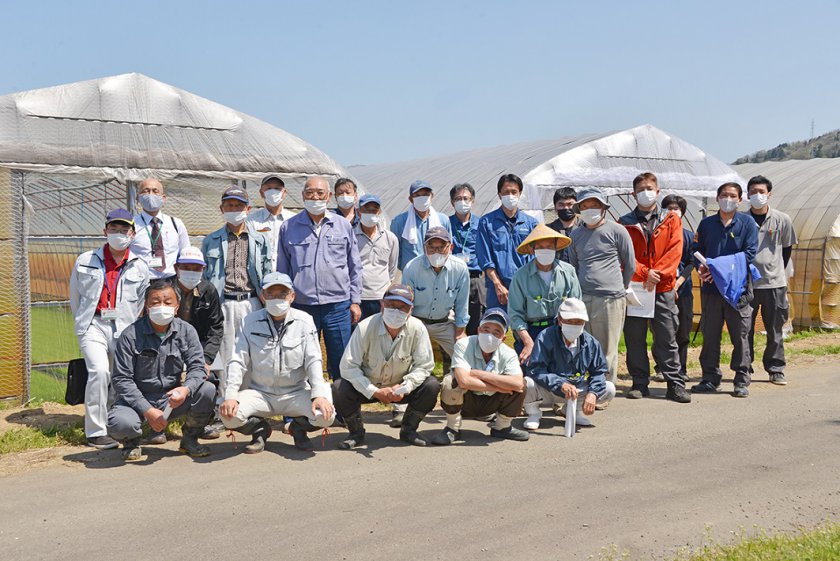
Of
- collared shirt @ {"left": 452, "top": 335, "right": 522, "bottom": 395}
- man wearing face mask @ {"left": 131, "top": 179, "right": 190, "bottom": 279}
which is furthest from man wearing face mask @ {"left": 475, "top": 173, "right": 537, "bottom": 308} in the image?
man wearing face mask @ {"left": 131, "top": 179, "right": 190, "bottom": 279}

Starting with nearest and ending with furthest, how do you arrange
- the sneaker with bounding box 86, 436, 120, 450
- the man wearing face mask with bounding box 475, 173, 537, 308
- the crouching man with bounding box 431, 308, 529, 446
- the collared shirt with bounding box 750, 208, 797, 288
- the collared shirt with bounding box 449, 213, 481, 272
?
the sneaker with bounding box 86, 436, 120, 450 < the crouching man with bounding box 431, 308, 529, 446 < the man wearing face mask with bounding box 475, 173, 537, 308 < the collared shirt with bounding box 449, 213, 481, 272 < the collared shirt with bounding box 750, 208, 797, 288

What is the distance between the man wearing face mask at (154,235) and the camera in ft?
22.2

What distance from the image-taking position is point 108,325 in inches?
249

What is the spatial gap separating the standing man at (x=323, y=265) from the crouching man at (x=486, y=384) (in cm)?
111

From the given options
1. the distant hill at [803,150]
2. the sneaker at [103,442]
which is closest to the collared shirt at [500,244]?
the sneaker at [103,442]

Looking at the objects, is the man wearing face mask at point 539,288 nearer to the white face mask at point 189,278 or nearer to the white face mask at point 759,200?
the white face mask at point 189,278

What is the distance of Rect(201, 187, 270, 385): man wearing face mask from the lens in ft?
21.6

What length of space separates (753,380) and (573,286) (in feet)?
10.7

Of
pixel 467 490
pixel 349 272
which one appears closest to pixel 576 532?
pixel 467 490

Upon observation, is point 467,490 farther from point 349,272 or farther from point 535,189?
point 535,189

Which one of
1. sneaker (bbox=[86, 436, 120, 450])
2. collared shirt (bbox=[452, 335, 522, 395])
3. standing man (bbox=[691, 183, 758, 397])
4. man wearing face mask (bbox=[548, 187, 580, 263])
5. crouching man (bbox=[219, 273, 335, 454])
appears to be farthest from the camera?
standing man (bbox=[691, 183, 758, 397])

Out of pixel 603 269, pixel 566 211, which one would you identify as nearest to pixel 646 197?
pixel 566 211

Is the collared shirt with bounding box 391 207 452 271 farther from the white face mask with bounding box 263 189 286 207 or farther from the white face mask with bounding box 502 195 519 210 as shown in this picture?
the white face mask with bounding box 263 189 286 207

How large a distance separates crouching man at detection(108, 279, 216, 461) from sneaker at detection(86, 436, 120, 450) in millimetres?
330
